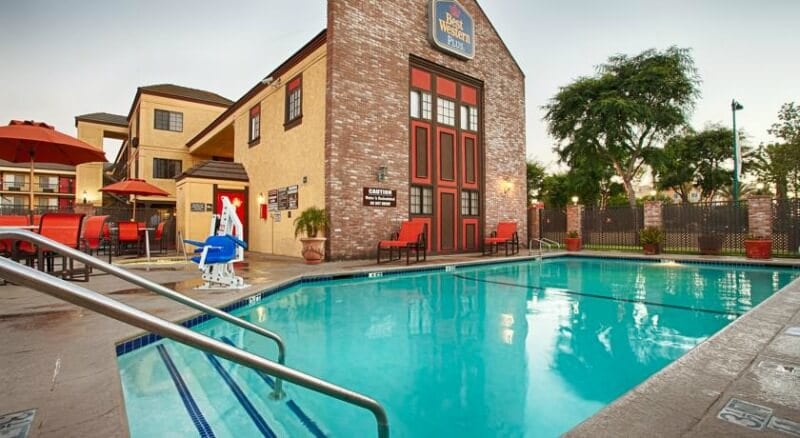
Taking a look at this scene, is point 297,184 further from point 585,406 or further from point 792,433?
point 792,433

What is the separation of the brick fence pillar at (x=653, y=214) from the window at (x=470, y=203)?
6217mm

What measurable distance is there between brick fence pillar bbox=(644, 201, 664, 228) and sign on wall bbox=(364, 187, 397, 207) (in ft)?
31.5

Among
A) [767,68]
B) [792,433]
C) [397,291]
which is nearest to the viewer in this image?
[792,433]

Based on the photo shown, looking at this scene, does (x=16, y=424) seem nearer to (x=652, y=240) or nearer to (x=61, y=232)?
(x=61, y=232)

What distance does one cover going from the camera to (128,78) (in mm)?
34844

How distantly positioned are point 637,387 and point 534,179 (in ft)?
98.5

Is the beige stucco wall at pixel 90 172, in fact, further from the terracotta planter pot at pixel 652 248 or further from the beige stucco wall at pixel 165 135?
the terracotta planter pot at pixel 652 248

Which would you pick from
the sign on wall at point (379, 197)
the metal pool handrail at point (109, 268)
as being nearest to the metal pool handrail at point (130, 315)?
the metal pool handrail at point (109, 268)

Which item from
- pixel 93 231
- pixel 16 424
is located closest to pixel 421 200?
pixel 93 231

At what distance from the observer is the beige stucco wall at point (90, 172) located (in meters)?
21.9

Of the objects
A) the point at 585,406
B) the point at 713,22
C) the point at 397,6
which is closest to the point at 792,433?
the point at 585,406

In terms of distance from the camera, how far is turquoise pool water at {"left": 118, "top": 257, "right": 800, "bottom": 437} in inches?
90.1

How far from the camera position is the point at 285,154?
40.8ft

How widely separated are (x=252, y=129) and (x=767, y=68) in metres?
27.4
